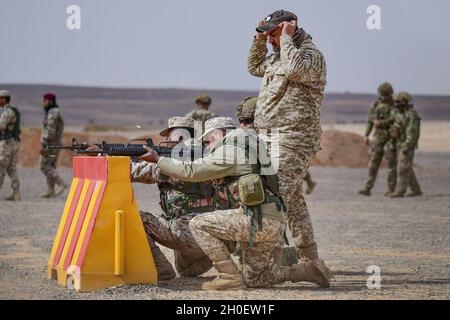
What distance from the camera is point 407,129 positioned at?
22.9 meters

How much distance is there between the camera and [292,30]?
32.2ft

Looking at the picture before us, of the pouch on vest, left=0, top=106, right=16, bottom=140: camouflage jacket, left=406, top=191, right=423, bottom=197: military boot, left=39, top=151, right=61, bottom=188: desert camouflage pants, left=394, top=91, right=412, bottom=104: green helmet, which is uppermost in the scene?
left=394, top=91, right=412, bottom=104: green helmet

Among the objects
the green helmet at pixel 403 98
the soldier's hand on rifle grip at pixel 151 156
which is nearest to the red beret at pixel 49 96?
the green helmet at pixel 403 98

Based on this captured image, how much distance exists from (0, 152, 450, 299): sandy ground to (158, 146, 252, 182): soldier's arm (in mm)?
950

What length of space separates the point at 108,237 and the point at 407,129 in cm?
1430

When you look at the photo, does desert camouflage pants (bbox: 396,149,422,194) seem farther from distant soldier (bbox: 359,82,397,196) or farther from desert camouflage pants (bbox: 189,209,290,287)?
desert camouflage pants (bbox: 189,209,290,287)

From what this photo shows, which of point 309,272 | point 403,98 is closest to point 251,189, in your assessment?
point 309,272

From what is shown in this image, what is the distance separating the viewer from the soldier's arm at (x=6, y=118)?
20.2 m

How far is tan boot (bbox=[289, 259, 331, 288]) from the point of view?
32.1ft

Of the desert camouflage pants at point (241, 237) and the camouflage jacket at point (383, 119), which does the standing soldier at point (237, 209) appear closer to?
the desert camouflage pants at point (241, 237)

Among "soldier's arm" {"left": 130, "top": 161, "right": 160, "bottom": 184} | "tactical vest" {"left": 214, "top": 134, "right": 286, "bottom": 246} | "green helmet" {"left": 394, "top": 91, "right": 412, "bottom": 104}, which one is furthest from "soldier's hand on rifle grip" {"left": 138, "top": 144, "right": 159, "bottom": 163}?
"green helmet" {"left": 394, "top": 91, "right": 412, "bottom": 104}

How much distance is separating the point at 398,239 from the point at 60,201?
834 cm
